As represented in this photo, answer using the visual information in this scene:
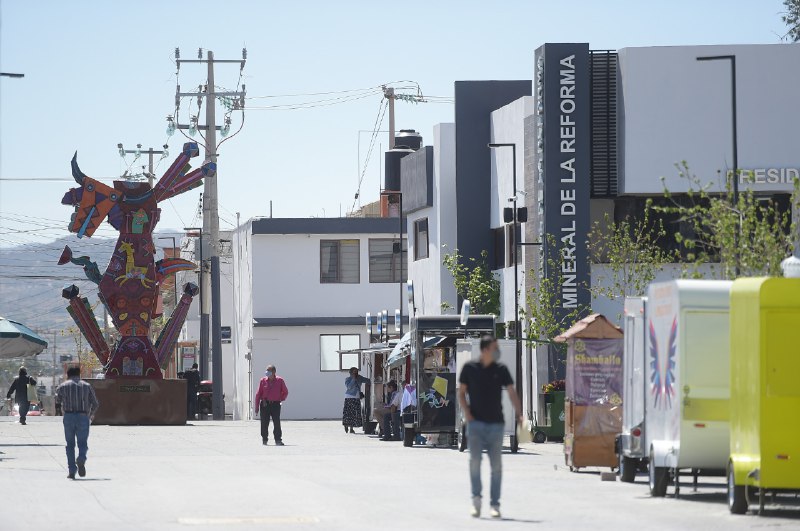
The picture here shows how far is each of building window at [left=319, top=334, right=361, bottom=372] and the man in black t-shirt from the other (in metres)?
49.4

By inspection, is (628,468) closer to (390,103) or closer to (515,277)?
(515,277)

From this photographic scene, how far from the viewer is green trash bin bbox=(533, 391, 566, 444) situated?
3566 cm

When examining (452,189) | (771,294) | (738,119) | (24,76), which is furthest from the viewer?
(452,189)

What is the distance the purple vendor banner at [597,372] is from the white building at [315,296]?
133ft

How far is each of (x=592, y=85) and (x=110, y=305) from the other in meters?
18.2

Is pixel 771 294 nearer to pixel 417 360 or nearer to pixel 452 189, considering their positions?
pixel 417 360

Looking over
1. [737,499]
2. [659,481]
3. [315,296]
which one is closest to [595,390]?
[659,481]

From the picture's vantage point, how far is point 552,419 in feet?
118

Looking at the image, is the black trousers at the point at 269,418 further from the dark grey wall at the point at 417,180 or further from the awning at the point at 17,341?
the dark grey wall at the point at 417,180

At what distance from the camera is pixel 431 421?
35688 millimetres

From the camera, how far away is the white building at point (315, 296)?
67.1 meters

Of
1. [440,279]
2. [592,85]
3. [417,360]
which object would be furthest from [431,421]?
[440,279]

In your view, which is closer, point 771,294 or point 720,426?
point 771,294

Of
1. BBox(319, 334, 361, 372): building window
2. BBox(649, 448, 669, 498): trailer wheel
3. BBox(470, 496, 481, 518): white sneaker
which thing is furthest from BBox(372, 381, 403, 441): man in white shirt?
BBox(319, 334, 361, 372): building window
